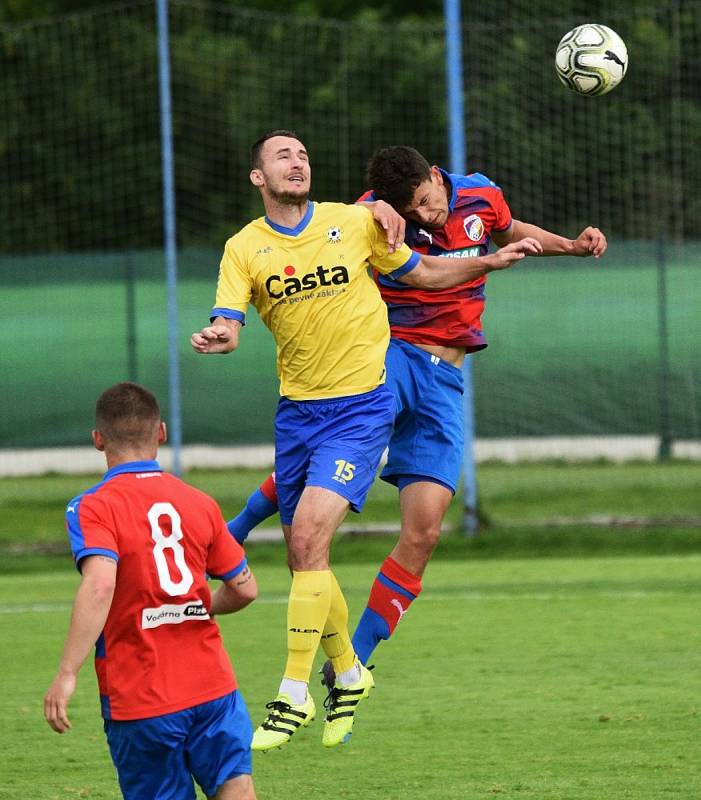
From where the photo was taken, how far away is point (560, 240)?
7.10 meters

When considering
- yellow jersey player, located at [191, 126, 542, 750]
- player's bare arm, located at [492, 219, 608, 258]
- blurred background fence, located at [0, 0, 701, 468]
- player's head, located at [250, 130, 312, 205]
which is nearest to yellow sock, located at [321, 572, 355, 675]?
yellow jersey player, located at [191, 126, 542, 750]

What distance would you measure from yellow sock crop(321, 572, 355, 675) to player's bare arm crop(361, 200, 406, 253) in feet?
4.88

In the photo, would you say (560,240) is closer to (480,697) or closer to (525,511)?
(480,697)

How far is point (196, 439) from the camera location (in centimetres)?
1711

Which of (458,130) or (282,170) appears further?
(458,130)

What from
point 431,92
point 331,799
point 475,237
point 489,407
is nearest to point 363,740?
point 331,799

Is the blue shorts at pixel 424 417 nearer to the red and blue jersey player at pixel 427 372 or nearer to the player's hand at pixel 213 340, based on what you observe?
the red and blue jersey player at pixel 427 372

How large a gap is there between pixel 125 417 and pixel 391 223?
238 centimetres

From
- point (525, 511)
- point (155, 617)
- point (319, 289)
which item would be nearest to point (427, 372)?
point (319, 289)

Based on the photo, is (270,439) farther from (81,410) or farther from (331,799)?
(331,799)

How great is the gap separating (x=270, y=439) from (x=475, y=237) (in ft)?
32.5

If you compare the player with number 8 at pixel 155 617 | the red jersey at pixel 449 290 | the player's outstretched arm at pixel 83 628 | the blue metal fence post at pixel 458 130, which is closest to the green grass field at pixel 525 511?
the blue metal fence post at pixel 458 130

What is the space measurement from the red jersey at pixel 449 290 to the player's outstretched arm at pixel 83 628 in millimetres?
3153

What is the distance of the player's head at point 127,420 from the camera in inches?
183
